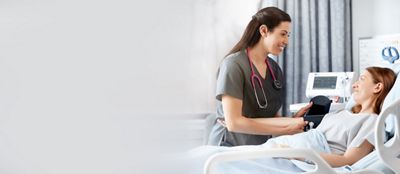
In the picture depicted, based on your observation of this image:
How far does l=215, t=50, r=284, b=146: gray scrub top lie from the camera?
1.24 m

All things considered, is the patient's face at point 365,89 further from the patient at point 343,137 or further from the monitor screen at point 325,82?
the monitor screen at point 325,82

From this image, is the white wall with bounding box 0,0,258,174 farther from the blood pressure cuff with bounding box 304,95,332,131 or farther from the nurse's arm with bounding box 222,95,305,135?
the blood pressure cuff with bounding box 304,95,332,131

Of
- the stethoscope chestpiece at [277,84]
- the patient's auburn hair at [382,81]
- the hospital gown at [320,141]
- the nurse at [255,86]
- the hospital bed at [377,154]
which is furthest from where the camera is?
the stethoscope chestpiece at [277,84]

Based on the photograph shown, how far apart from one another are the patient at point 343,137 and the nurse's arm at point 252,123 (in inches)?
3.5

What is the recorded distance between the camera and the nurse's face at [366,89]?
115cm

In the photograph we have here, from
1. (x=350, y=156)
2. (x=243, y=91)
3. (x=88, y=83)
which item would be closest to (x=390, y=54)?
(x=243, y=91)

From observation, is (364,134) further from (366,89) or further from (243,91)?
(243,91)

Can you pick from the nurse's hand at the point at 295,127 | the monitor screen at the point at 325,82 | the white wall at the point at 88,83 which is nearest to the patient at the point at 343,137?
the nurse's hand at the point at 295,127

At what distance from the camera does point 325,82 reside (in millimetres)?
1768

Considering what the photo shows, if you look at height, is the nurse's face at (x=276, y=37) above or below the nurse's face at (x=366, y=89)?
above

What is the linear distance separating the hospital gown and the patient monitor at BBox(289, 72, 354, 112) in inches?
17.6

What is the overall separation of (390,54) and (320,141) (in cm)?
83

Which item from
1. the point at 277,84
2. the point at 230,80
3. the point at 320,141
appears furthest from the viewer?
the point at 277,84

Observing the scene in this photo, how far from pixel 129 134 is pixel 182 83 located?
10cm
